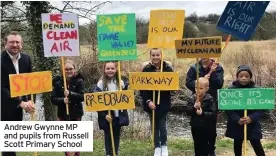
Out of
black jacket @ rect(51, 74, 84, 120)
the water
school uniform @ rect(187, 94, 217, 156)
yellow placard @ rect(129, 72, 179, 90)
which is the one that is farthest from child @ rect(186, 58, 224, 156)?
the water

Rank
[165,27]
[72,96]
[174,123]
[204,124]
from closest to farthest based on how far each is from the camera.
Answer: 1. [204,124]
2. [72,96]
3. [165,27]
4. [174,123]

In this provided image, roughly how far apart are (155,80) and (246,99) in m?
1.20

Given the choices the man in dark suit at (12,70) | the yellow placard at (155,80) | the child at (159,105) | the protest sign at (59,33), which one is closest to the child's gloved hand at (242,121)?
the yellow placard at (155,80)

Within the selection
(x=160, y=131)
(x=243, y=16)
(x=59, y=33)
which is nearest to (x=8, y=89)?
(x=59, y=33)

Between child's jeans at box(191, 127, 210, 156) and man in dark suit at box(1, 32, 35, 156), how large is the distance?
6.66 ft

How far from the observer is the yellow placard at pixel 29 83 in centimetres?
482

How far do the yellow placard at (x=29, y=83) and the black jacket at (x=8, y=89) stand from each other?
246 millimetres

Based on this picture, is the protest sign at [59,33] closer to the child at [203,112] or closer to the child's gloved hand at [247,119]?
the child at [203,112]

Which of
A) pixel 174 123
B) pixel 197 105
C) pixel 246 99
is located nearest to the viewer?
pixel 246 99

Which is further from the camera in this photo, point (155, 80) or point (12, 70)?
point (155, 80)

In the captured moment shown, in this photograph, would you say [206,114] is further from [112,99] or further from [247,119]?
[112,99]

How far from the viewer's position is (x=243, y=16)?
545 cm

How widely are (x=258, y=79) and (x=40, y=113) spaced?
6.54 meters

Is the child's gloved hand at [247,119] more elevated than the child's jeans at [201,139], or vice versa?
the child's gloved hand at [247,119]
